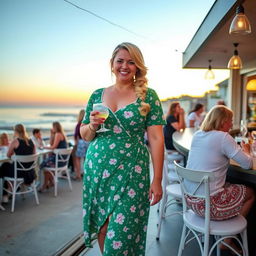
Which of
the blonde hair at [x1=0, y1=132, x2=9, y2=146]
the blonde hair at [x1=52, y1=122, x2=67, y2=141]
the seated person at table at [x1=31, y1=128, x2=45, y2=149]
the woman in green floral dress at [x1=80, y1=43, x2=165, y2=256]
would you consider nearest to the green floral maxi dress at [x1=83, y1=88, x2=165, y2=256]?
the woman in green floral dress at [x1=80, y1=43, x2=165, y2=256]

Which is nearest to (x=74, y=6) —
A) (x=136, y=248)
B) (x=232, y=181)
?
(x=232, y=181)

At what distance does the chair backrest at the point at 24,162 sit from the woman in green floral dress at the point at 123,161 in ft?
8.99

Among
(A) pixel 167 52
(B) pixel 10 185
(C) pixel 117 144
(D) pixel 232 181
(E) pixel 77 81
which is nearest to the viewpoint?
(C) pixel 117 144

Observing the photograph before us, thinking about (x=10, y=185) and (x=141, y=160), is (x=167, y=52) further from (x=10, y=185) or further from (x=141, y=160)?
(x=141, y=160)

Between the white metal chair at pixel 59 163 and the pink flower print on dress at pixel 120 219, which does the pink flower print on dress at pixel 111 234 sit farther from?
the white metal chair at pixel 59 163

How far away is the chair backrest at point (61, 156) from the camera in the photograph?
5164 mm

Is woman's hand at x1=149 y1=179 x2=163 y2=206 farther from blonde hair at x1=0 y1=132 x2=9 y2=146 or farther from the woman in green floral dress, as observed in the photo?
blonde hair at x1=0 y1=132 x2=9 y2=146

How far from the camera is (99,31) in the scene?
5.30 metres

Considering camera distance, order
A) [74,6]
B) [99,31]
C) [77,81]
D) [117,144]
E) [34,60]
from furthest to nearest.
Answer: [77,81], [34,60], [99,31], [74,6], [117,144]

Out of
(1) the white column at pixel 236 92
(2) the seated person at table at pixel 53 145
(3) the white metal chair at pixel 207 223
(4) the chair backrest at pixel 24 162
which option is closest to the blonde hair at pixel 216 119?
(3) the white metal chair at pixel 207 223

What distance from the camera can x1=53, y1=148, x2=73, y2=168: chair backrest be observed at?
516 centimetres

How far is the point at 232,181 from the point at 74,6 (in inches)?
111

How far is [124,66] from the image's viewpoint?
177 centimetres

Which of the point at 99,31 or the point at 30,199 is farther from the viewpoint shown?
the point at 99,31
